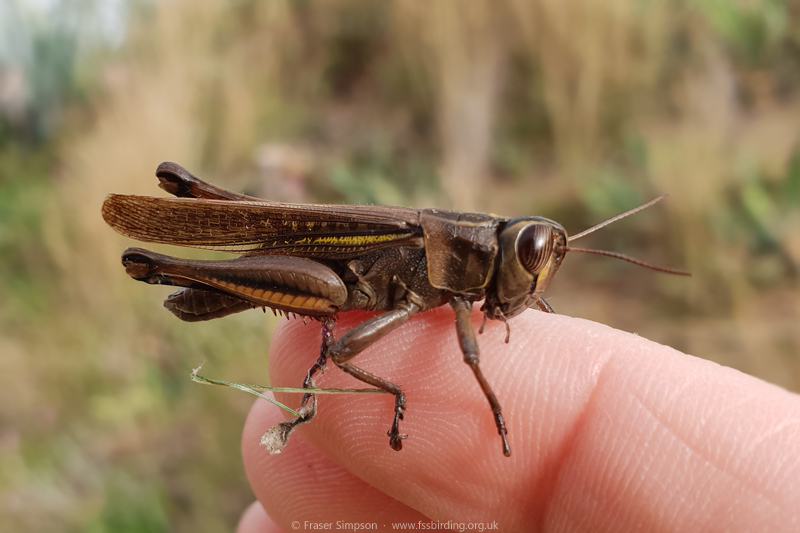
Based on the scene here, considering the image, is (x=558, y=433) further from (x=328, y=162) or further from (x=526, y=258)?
(x=328, y=162)

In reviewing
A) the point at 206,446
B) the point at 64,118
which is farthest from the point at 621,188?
the point at 64,118

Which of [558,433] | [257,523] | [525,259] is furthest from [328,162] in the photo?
[558,433]

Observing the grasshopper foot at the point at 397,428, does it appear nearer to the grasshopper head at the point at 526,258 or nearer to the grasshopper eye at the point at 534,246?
the grasshopper head at the point at 526,258

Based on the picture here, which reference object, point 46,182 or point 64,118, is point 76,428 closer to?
point 46,182

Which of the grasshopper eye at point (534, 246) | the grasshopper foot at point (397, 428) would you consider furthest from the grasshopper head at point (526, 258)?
the grasshopper foot at point (397, 428)

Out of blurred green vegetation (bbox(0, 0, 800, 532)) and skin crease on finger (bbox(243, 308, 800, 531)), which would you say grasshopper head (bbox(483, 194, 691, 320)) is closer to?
skin crease on finger (bbox(243, 308, 800, 531))
